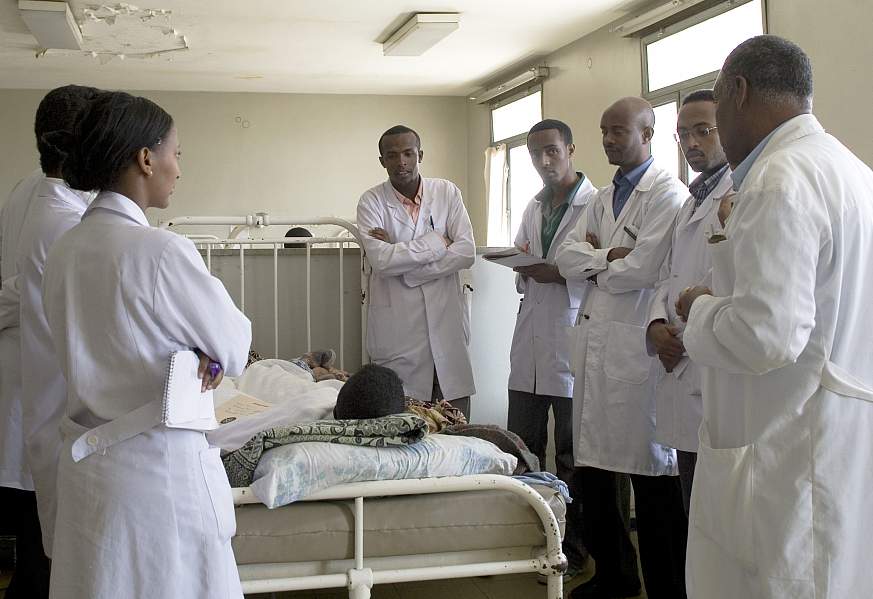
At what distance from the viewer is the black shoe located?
111 inches

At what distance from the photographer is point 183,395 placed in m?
1.44

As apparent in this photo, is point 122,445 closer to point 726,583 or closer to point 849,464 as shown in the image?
point 726,583

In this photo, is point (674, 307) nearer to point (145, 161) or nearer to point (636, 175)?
point (636, 175)

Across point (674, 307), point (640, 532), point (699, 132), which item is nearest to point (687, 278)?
point (674, 307)

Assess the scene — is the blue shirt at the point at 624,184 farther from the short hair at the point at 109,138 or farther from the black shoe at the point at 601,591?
the short hair at the point at 109,138

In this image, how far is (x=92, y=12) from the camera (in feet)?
22.4

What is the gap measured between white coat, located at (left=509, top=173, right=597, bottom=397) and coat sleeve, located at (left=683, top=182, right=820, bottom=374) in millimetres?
1737

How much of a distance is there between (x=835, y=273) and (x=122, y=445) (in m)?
1.24

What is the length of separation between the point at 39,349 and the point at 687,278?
Result: 5.46 ft

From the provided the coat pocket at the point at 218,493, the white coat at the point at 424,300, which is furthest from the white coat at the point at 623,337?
the coat pocket at the point at 218,493

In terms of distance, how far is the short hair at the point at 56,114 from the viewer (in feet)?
6.59

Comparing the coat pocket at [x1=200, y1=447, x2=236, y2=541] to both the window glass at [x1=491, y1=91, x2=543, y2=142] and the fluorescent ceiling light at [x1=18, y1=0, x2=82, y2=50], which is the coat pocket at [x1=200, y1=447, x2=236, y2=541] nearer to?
the fluorescent ceiling light at [x1=18, y1=0, x2=82, y2=50]

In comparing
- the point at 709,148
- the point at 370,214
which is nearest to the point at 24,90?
the point at 370,214

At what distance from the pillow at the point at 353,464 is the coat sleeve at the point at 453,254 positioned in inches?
61.2
